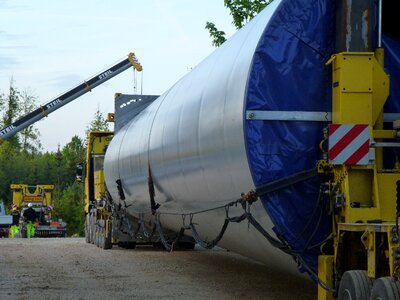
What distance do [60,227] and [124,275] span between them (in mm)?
24830

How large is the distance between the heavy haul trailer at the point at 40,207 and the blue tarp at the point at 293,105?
30.8 meters

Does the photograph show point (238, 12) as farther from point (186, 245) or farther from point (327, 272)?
point (327, 272)

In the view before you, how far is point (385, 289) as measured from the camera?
5.88 meters

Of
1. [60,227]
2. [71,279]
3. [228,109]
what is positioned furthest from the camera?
[60,227]

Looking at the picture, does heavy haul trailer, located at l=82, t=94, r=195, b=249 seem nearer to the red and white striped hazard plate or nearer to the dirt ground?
the dirt ground

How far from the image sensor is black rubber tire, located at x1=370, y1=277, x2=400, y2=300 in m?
5.80

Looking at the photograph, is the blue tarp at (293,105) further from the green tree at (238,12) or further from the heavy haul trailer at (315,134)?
the green tree at (238,12)

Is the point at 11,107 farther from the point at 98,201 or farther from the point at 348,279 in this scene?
the point at 348,279

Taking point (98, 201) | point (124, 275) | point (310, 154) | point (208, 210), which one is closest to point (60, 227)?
point (98, 201)

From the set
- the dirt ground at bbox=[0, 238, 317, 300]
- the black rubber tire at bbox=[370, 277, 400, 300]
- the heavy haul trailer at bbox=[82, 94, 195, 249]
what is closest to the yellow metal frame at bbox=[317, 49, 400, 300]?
the black rubber tire at bbox=[370, 277, 400, 300]

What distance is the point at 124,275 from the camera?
13656mm

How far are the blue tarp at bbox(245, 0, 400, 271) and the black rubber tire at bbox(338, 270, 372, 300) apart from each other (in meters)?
0.76

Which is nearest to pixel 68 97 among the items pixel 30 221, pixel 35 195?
pixel 35 195

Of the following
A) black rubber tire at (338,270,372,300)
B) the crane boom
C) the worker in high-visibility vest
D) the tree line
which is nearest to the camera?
black rubber tire at (338,270,372,300)
